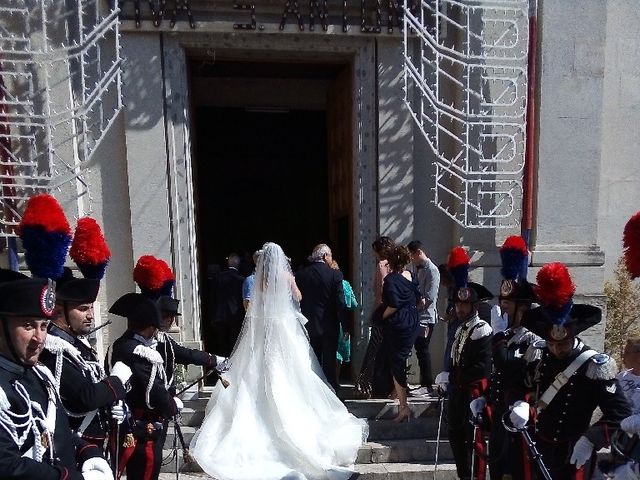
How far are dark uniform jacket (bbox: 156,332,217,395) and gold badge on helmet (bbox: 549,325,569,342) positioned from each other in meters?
2.79

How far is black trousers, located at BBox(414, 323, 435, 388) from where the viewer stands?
6250mm

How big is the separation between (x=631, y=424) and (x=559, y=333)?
0.63 metres

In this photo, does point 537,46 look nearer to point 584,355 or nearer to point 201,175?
point 584,355

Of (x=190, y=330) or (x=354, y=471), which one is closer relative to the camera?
(x=354, y=471)

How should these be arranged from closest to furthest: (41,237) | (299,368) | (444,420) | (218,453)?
1. (41,237)
2. (218,453)
3. (299,368)
4. (444,420)

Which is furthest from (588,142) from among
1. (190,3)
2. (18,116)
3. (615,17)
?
(18,116)

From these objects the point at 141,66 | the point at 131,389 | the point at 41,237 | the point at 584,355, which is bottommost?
the point at 131,389

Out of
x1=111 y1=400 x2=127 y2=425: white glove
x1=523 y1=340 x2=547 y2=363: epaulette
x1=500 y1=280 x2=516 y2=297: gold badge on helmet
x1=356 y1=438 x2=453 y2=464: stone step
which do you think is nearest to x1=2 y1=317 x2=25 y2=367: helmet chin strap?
x1=111 y1=400 x2=127 y2=425: white glove

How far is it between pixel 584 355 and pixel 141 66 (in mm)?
5818

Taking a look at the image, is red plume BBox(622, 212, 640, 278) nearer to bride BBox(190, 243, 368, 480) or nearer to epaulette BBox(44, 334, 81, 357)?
bride BBox(190, 243, 368, 480)

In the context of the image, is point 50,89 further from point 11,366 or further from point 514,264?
point 514,264

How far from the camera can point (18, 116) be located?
5.94m

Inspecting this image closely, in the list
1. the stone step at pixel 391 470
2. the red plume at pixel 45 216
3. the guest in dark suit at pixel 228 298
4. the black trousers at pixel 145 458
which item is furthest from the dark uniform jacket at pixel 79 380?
the guest in dark suit at pixel 228 298

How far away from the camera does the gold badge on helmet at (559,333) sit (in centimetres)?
331
